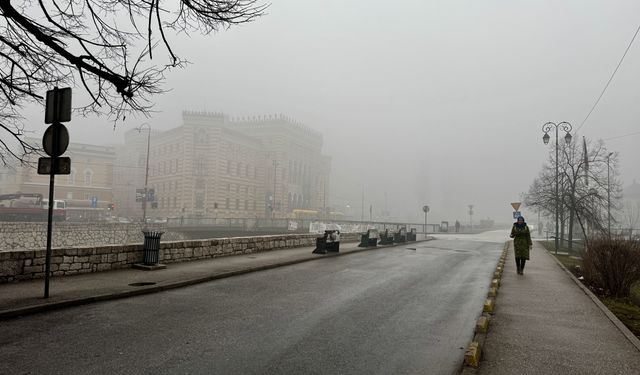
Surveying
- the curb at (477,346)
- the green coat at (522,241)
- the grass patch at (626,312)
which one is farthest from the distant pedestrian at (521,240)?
the curb at (477,346)

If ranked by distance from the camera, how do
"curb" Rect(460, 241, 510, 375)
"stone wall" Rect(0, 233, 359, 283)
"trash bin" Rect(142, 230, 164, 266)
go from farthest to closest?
"trash bin" Rect(142, 230, 164, 266), "stone wall" Rect(0, 233, 359, 283), "curb" Rect(460, 241, 510, 375)

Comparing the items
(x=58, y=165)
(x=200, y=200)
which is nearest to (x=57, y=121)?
(x=58, y=165)

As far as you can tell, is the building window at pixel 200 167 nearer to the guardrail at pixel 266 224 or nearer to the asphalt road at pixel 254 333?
the guardrail at pixel 266 224

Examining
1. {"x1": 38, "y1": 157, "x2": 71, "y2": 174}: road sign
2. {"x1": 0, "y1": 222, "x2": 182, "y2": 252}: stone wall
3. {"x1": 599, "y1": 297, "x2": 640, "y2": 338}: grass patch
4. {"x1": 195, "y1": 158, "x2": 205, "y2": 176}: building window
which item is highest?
{"x1": 195, "y1": 158, "x2": 205, "y2": 176}: building window

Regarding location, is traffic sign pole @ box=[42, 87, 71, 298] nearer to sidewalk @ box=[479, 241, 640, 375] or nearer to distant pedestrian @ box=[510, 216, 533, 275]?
sidewalk @ box=[479, 241, 640, 375]

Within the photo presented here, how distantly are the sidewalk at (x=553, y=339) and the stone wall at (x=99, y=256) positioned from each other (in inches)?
349

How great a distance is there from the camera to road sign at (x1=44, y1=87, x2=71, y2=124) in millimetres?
7102

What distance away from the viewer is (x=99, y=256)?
32.2 ft

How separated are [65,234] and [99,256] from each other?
97.5 feet

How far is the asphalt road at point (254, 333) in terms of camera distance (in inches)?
168

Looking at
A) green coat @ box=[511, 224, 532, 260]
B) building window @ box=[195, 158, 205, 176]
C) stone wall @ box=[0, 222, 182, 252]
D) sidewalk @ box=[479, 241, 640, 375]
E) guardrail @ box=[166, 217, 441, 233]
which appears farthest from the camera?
building window @ box=[195, 158, 205, 176]

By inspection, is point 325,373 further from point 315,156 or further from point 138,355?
point 315,156

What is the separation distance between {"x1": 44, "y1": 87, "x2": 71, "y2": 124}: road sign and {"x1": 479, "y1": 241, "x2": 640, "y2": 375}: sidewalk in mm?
7675

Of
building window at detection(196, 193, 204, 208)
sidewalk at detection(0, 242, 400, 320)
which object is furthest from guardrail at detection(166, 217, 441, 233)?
sidewalk at detection(0, 242, 400, 320)
